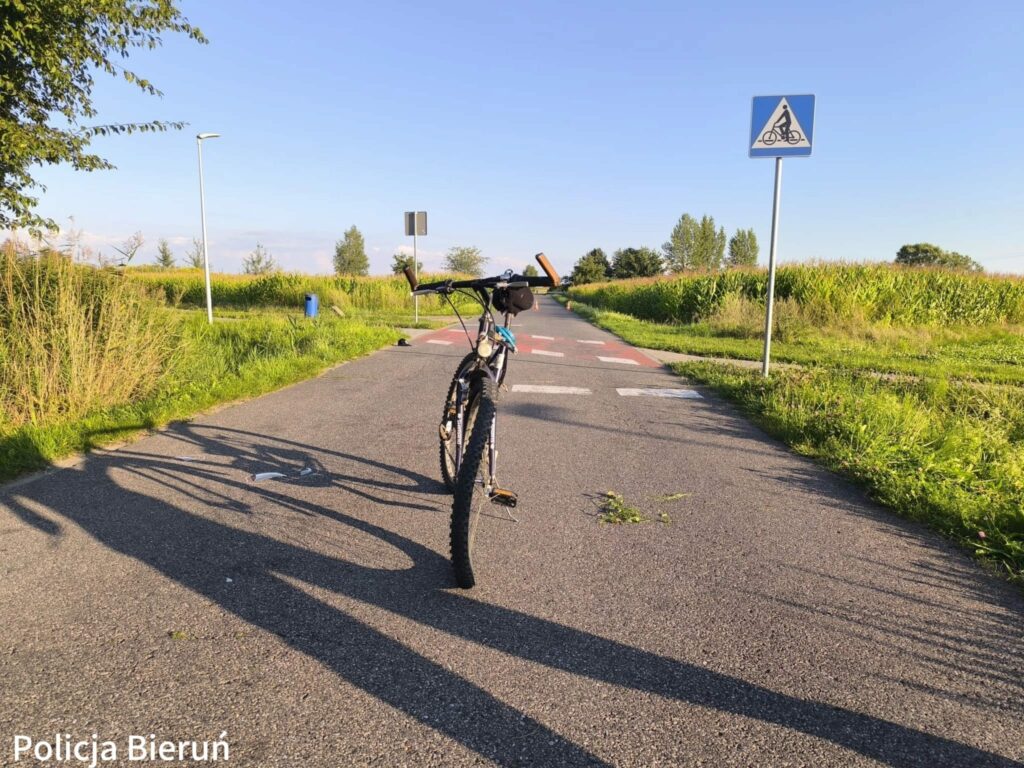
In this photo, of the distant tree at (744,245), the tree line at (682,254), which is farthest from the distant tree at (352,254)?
the distant tree at (744,245)

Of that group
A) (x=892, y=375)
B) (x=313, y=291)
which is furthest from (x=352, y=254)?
(x=892, y=375)

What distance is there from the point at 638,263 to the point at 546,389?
97.9m

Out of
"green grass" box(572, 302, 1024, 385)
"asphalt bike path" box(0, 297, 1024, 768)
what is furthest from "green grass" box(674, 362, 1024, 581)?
"green grass" box(572, 302, 1024, 385)

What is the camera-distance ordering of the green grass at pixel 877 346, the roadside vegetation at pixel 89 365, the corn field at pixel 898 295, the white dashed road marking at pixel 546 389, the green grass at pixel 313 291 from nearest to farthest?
the roadside vegetation at pixel 89 365
the white dashed road marking at pixel 546 389
the green grass at pixel 877 346
the corn field at pixel 898 295
the green grass at pixel 313 291

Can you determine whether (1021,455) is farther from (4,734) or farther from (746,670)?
(4,734)

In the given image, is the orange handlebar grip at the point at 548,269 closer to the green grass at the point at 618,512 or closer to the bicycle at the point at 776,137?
the green grass at the point at 618,512

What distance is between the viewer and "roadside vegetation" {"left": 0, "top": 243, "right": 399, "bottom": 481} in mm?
5352

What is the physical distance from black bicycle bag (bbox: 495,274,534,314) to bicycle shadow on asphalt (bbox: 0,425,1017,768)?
138cm

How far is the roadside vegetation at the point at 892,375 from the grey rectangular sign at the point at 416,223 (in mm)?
6281

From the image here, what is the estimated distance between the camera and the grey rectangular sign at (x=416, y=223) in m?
A: 17.5

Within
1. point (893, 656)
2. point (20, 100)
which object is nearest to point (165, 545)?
point (893, 656)

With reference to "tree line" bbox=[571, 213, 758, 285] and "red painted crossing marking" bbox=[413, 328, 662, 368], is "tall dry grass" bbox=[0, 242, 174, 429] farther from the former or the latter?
"tree line" bbox=[571, 213, 758, 285]

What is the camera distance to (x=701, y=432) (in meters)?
6.22

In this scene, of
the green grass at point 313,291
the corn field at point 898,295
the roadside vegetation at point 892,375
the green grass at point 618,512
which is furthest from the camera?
the green grass at point 313,291
